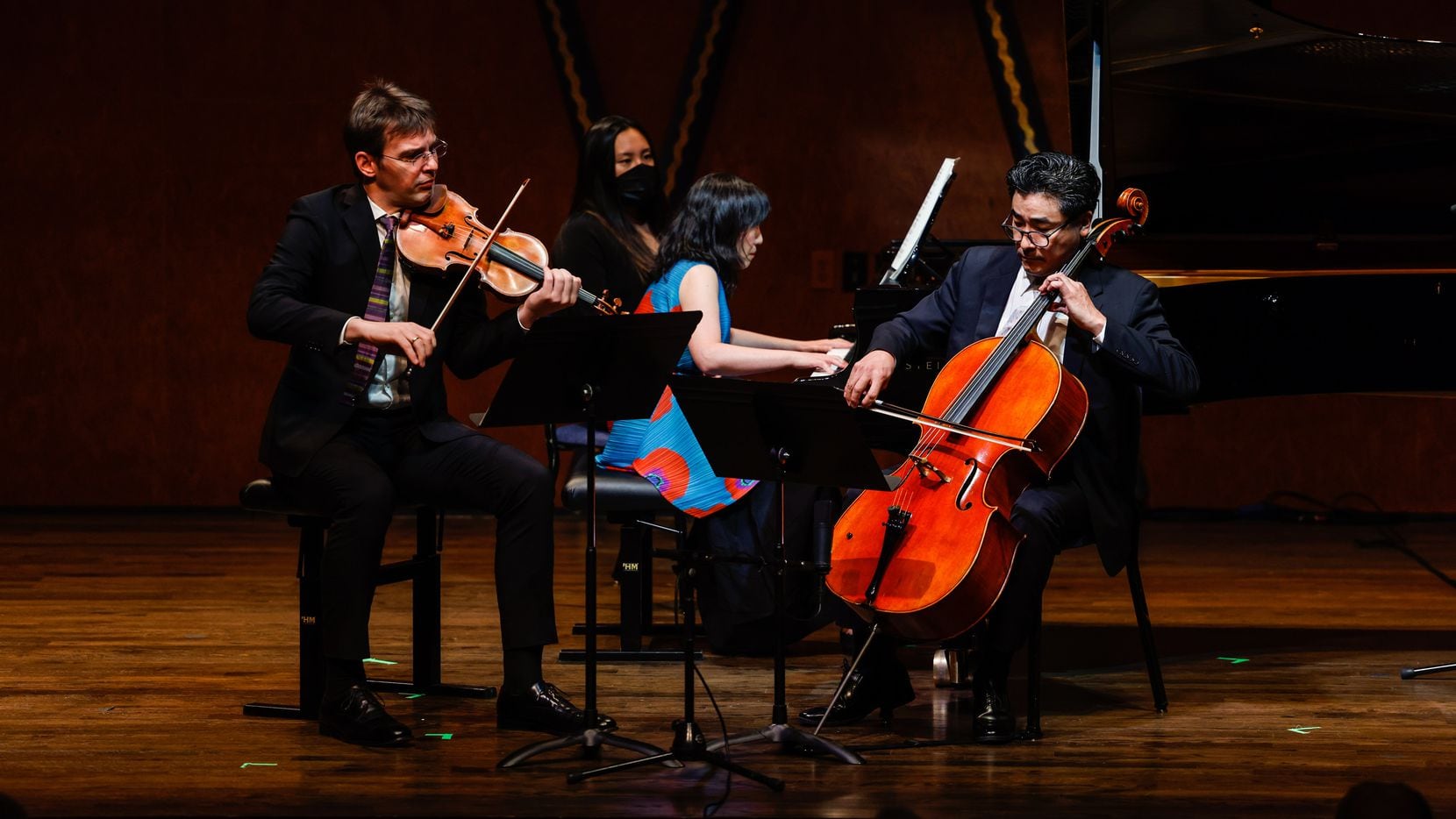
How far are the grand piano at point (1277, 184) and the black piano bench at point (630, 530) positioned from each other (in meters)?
0.65

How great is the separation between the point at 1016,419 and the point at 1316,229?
1.72m

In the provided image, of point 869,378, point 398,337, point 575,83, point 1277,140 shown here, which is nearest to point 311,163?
point 575,83

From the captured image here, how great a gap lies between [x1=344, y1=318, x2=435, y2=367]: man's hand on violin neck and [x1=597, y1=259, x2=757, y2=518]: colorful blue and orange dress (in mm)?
765

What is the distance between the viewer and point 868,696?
313cm

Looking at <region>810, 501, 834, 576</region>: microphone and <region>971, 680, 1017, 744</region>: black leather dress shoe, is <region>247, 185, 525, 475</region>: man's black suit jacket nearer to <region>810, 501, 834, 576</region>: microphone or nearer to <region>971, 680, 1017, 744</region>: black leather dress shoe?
<region>810, 501, 834, 576</region>: microphone

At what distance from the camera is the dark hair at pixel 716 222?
3.66 meters

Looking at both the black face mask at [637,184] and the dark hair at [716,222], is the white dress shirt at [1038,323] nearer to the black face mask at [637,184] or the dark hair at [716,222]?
the dark hair at [716,222]

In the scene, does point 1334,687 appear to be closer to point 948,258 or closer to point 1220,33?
point 948,258

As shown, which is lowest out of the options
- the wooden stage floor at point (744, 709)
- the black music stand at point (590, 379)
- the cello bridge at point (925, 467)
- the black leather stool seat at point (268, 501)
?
the wooden stage floor at point (744, 709)

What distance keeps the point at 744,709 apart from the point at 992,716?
1.76 ft

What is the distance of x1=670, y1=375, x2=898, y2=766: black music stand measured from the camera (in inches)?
102

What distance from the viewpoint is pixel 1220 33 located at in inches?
163

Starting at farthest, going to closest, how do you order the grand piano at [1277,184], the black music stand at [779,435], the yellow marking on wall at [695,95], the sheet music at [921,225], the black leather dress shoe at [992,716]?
1. the yellow marking on wall at [695,95]
2. the grand piano at [1277,184]
3. the sheet music at [921,225]
4. the black leather dress shoe at [992,716]
5. the black music stand at [779,435]

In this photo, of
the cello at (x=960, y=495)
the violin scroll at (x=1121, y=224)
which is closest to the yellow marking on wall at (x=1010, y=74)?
the violin scroll at (x=1121, y=224)
